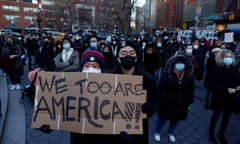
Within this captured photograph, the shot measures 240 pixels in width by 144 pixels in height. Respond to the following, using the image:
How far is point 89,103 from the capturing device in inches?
90.7

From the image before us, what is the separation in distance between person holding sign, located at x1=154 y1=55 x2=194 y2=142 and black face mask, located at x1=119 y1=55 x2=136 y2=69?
1519mm

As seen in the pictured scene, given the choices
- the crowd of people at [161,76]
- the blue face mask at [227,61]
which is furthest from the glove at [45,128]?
the blue face mask at [227,61]

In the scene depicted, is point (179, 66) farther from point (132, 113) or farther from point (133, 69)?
point (132, 113)

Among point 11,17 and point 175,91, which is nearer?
point 175,91

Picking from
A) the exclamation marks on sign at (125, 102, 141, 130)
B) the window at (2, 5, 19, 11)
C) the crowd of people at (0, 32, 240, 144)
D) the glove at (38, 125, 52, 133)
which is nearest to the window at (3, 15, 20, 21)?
the window at (2, 5, 19, 11)

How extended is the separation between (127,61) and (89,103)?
0.65 m

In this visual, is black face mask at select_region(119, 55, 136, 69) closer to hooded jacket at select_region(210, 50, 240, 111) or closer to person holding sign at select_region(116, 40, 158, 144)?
person holding sign at select_region(116, 40, 158, 144)

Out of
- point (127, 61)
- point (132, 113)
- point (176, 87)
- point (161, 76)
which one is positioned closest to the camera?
point (132, 113)

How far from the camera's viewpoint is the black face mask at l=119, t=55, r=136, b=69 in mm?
2584

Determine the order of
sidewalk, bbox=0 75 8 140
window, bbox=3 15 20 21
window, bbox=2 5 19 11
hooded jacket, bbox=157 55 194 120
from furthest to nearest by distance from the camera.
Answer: window, bbox=3 15 20 21, window, bbox=2 5 19 11, sidewalk, bbox=0 75 8 140, hooded jacket, bbox=157 55 194 120

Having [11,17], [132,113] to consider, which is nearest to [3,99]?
[132,113]

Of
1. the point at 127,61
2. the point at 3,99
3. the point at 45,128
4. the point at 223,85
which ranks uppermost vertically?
the point at 127,61

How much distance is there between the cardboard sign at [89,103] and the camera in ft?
7.45

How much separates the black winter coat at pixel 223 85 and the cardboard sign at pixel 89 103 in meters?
2.25
